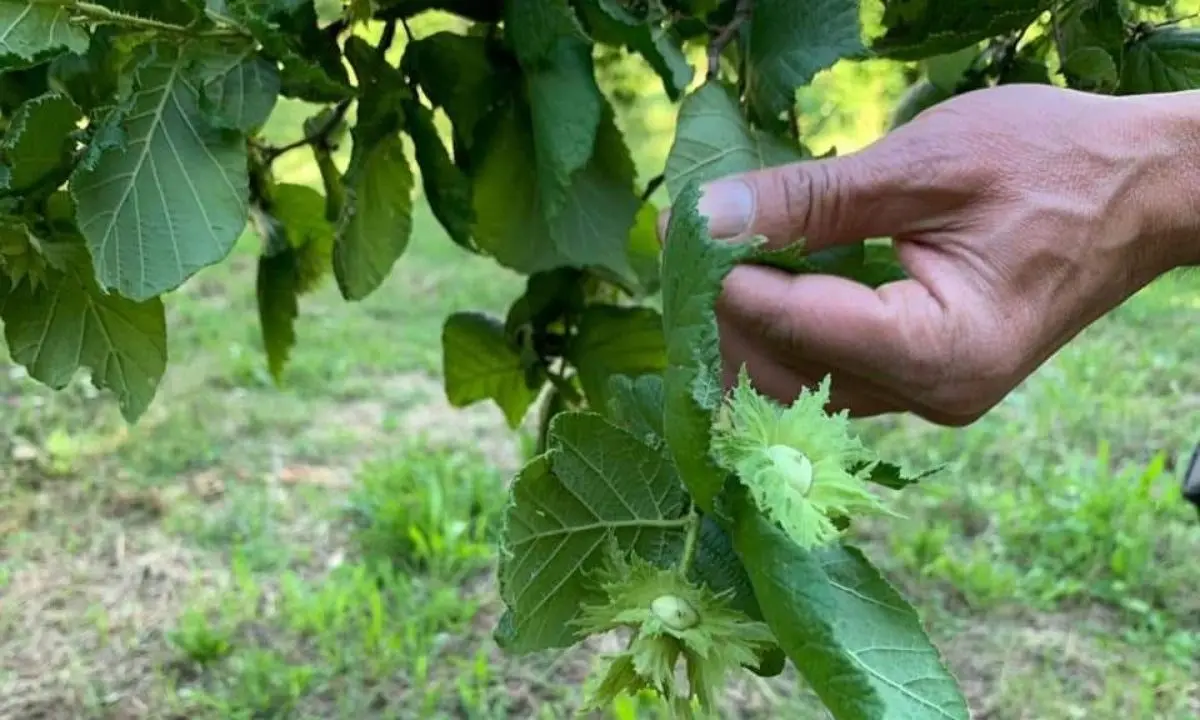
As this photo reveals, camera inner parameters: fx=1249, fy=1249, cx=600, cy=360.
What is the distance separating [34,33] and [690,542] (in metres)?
0.36

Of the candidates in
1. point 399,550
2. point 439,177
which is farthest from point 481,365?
point 399,550

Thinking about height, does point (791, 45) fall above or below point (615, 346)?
above

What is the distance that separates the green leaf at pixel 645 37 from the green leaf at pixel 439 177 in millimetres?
120

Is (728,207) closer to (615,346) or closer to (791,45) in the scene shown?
(791,45)

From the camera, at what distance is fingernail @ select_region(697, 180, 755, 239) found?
0.65 m

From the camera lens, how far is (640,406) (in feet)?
1.85

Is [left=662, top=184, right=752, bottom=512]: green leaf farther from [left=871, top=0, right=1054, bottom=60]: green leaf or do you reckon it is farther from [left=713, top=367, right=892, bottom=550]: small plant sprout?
[left=871, top=0, right=1054, bottom=60]: green leaf

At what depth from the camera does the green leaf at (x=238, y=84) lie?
63 centimetres

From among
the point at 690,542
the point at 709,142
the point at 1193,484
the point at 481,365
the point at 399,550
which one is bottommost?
the point at 399,550

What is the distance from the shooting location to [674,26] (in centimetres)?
72

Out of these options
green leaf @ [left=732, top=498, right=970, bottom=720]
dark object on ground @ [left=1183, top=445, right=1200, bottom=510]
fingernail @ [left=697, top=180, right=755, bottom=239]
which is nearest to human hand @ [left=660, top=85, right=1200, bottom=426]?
fingernail @ [left=697, top=180, right=755, bottom=239]

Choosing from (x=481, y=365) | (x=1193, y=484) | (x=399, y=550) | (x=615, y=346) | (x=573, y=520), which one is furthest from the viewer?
(x=399, y=550)

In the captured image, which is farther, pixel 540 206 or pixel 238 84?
pixel 540 206

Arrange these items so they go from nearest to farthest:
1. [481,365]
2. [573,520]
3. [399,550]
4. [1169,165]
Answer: [573,520] → [1169,165] → [481,365] → [399,550]
